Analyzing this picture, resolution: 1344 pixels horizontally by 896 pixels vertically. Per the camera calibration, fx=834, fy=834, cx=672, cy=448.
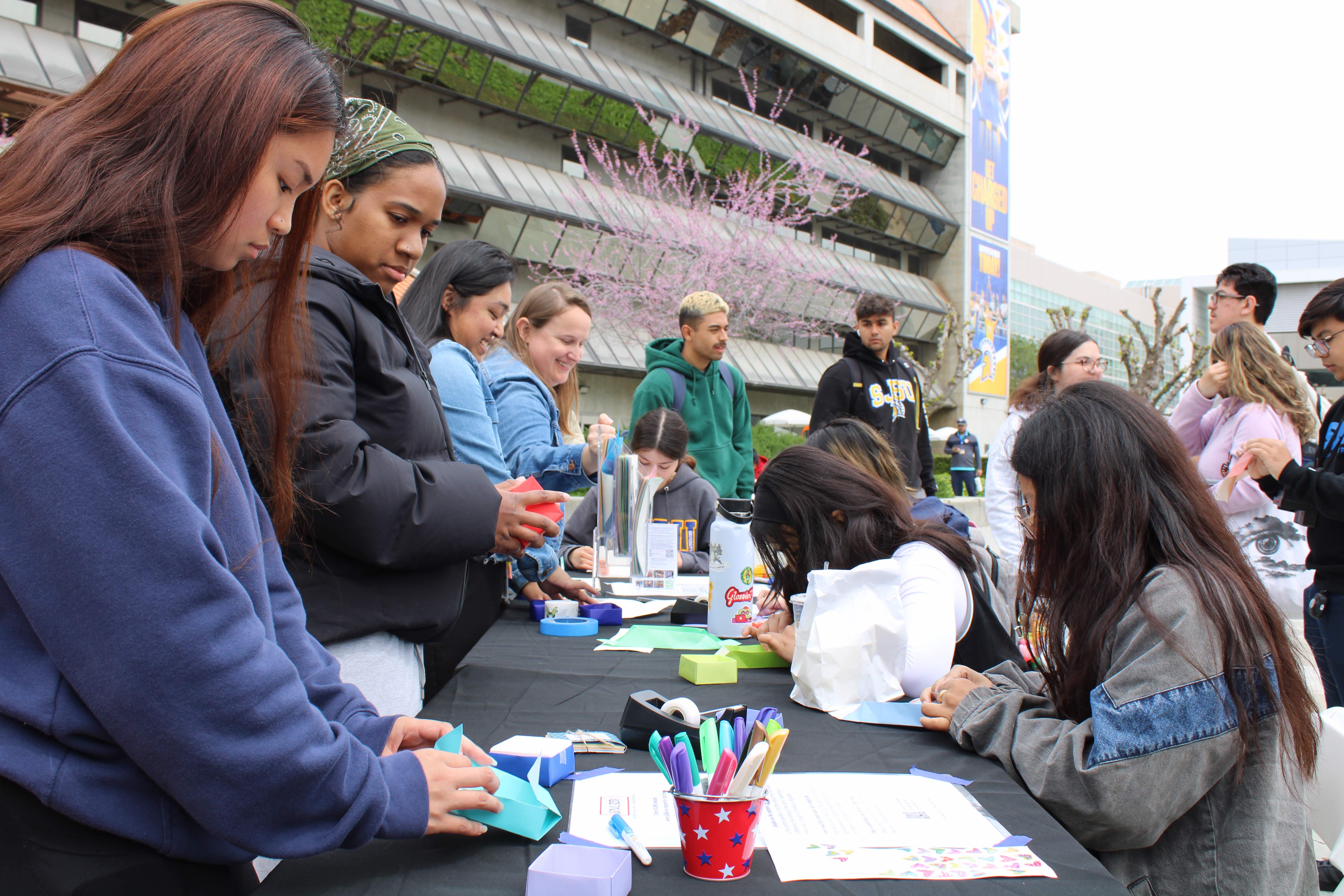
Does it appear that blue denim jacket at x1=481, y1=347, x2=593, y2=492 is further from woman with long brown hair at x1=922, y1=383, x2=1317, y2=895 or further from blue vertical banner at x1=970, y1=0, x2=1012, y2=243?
blue vertical banner at x1=970, y1=0, x2=1012, y2=243

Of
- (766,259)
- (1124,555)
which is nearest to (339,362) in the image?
(1124,555)

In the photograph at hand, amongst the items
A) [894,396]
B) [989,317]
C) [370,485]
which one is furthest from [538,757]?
[989,317]

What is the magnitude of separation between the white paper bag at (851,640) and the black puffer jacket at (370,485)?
2.06ft

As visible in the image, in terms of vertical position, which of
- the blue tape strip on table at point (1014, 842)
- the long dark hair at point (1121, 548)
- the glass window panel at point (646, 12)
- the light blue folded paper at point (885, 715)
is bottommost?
the light blue folded paper at point (885, 715)

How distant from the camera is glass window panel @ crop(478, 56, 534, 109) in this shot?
52.4 feet

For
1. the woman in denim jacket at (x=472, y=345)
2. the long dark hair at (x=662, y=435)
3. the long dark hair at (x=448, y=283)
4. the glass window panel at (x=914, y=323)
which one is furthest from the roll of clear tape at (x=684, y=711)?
the glass window panel at (x=914, y=323)

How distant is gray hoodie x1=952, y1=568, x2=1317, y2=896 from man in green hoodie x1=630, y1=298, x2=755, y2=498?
125 inches

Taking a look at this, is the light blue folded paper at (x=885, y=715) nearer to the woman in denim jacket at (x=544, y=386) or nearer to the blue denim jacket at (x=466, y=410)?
the blue denim jacket at (x=466, y=410)

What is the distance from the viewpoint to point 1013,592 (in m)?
2.24

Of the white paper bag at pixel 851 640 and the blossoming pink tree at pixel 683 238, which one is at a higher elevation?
the blossoming pink tree at pixel 683 238

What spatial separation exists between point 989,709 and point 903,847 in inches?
16.7

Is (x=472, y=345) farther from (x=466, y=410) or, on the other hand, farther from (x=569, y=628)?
(x=569, y=628)

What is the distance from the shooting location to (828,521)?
2.09m

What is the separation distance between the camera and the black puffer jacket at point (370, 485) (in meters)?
1.37
